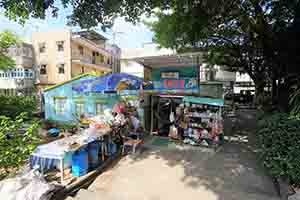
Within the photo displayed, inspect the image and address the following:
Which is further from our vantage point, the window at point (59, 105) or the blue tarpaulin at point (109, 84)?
the window at point (59, 105)

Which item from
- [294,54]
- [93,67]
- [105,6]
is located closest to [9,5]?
[105,6]

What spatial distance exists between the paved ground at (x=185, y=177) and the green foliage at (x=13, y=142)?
1.39m

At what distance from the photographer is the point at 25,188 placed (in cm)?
340

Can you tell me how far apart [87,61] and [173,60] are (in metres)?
19.9

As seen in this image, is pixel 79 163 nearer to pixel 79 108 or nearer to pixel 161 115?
pixel 161 115

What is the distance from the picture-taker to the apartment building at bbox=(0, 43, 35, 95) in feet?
70.5

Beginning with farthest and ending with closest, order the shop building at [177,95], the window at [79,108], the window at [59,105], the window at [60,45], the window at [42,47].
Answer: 1. the window at [42,47]
2. the window at [60,45]
3. the window at [59,105]
4. the window at [79,108]
5. the shop building at [177,95]

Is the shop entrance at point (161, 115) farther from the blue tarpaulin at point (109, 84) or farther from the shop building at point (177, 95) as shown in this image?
the blue tarpaulin at point (109, 84)

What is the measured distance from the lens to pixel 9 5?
4141mm

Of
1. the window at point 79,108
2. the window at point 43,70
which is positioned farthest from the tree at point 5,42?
the window at point 79,108

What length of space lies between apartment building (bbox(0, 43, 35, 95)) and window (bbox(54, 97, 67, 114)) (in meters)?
13.8

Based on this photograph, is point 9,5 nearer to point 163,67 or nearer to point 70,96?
point 163,67

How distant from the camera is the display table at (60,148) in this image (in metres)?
4.34

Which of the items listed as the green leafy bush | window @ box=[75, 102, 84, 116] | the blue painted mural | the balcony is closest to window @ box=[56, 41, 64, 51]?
the balcony
